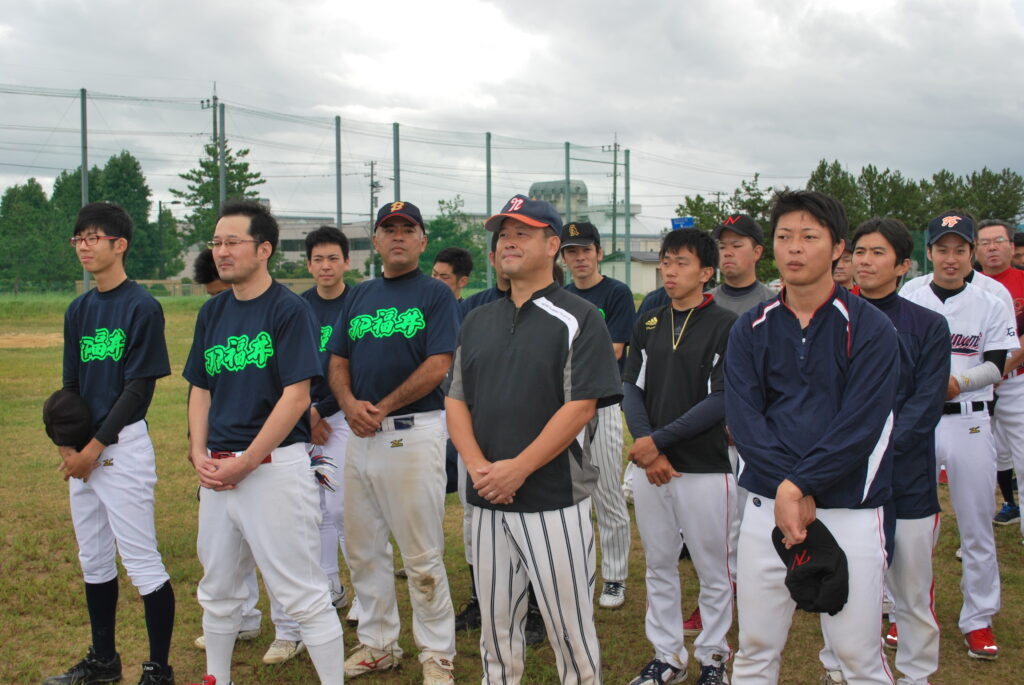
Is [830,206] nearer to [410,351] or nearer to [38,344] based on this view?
[410,351]

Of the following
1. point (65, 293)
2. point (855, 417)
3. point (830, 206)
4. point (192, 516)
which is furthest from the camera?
point (65, 293)

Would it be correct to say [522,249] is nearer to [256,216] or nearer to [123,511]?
[256,216]

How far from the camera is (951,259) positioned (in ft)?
14.8

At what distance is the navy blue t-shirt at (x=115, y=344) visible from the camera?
13.3 ft

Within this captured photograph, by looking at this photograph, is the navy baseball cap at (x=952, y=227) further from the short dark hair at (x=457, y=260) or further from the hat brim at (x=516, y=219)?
the short dark hair at (x=457, y=260)

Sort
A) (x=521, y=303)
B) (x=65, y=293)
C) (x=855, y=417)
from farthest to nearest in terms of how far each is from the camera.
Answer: (x=65, y=293), (x=521, y=303), (x=855, y=417)

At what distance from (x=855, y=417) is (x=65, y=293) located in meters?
29.8

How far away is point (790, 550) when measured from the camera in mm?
2846

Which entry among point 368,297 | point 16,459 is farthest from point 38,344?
point 368,297

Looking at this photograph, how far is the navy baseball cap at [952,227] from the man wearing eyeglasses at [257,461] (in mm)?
3526

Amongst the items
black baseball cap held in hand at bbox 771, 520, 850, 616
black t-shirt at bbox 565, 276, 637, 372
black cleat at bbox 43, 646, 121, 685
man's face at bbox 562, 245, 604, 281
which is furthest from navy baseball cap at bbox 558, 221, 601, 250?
black cleat at bbox 43, 646, 121, 685

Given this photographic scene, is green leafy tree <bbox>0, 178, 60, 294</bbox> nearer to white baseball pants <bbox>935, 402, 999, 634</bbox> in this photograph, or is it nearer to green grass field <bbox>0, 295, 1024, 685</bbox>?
green grass field <bbox>0, 295, 1024, 685</bbox>

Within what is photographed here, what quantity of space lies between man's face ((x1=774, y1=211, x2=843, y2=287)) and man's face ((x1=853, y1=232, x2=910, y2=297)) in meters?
0.91

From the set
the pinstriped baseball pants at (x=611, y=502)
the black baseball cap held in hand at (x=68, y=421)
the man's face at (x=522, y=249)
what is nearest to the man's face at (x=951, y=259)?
the pinstriped baseball pants at (x=611, y=502)
